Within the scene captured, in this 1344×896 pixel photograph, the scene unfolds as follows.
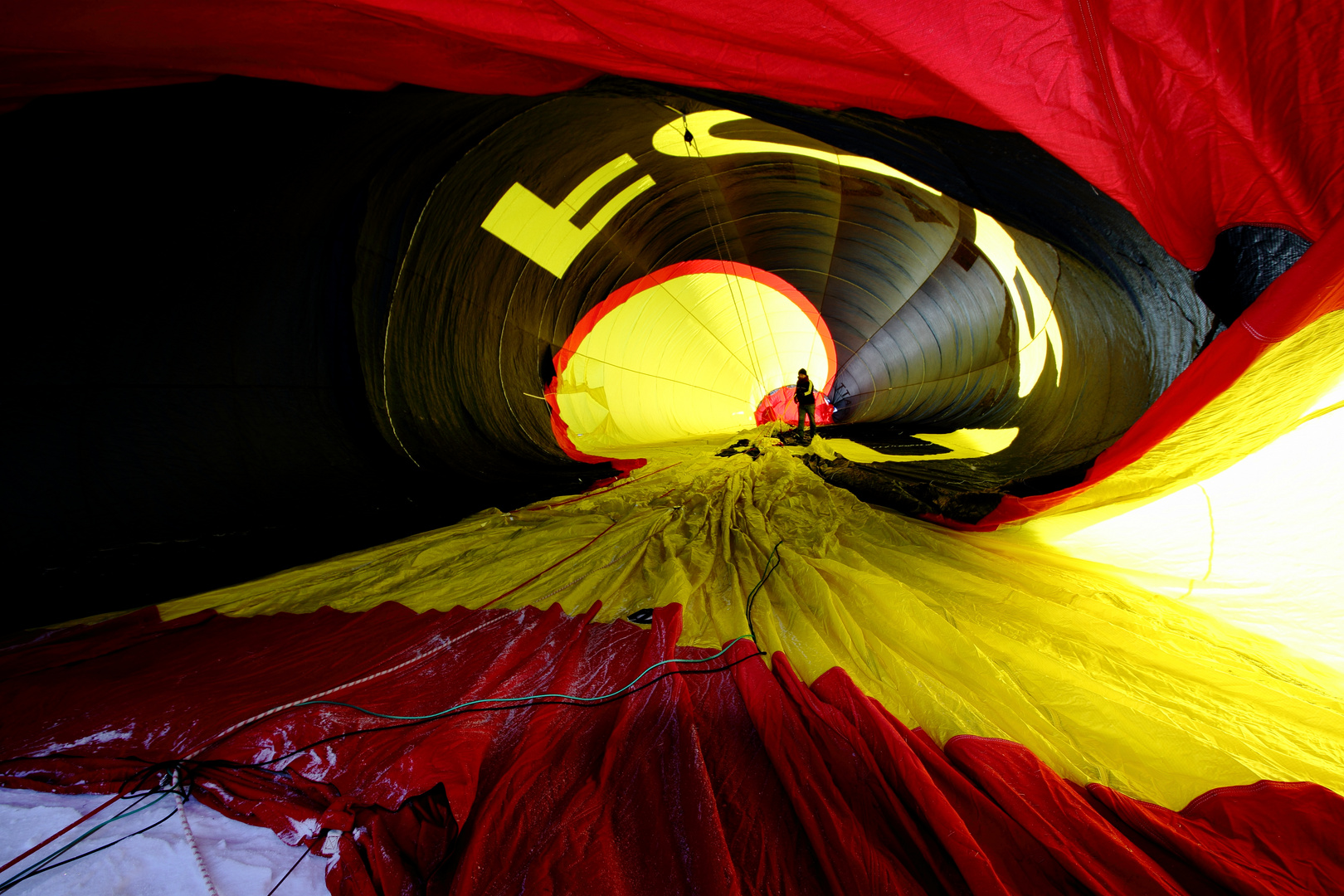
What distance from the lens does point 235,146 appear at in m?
2.08

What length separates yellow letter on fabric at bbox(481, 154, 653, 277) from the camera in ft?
10.5

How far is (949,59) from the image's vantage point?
1062 mm

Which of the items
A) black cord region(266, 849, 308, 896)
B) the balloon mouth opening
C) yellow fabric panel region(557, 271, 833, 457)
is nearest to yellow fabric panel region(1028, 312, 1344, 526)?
black cord region(266, 849, 308, 896)

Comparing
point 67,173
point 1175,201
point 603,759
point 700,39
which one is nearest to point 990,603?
point 1175,201

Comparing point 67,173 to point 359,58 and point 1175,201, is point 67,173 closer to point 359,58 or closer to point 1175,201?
point 359,58

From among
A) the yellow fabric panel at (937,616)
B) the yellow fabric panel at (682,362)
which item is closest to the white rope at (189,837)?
the yellow fabric panel at (937,616)

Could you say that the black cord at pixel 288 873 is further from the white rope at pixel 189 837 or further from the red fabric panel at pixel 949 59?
the red fabric panel at pixel 949 59

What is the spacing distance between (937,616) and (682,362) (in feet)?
14.1

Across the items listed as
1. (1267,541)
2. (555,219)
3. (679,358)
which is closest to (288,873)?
(1267,541)

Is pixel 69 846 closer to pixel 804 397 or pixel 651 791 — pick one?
pixel 651 791

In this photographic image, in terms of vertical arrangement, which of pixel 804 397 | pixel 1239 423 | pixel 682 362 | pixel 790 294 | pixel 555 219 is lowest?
pixel 1239 423

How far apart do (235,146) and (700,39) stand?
190cm

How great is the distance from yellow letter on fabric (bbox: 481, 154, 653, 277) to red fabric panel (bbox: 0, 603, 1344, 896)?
2.58 m

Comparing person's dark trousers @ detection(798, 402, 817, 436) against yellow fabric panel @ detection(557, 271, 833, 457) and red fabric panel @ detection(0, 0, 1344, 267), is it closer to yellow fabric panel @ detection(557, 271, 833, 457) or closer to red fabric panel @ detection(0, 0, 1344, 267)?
yellow fabric panel @ detection(557, 271, 833, 457)
